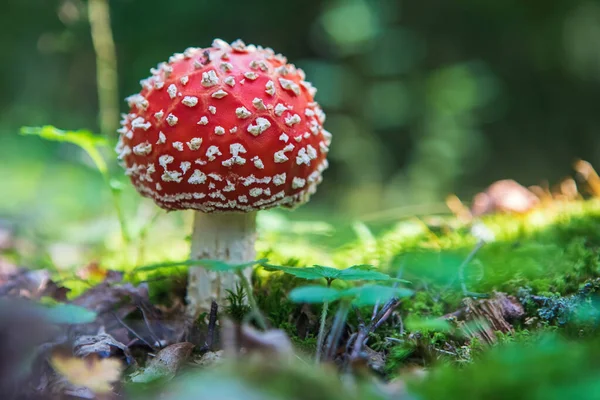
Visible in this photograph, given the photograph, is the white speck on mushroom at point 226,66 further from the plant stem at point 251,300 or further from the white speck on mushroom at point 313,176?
the plant stem at point 251,300

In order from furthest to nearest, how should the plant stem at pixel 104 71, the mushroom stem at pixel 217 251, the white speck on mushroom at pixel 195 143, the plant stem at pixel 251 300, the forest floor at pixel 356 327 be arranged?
1. the plant stem at pixel 104 71
2. the mushroom stem at pixel 217 251
3. the white speck on mushroom at pixel 195 143
4. the plant stem at pixel 251 300
5. the forest floor at pixel 356 327

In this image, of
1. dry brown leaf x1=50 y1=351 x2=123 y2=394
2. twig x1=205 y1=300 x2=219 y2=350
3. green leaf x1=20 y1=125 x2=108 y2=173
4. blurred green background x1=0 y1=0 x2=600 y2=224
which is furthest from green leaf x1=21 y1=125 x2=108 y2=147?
blurred green background x1=0 y1=0 x2=600 y2=224

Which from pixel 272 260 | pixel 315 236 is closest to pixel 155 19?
pixel 315 236

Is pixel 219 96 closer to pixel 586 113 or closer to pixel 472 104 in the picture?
pixel 472 104

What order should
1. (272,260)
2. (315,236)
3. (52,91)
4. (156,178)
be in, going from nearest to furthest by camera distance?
(156,178)
(272,260)
(315,236)
(52,91)

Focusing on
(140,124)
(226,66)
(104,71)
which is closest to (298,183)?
(226,66)

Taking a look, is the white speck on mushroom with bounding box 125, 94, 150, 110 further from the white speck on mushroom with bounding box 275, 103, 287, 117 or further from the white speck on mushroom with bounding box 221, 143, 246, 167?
the white speck on mushroom with bounding box 275, 103, 287, 117

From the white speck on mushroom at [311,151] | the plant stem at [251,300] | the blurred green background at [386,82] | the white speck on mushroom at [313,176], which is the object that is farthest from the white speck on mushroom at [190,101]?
the blurred green background at [386,82]
